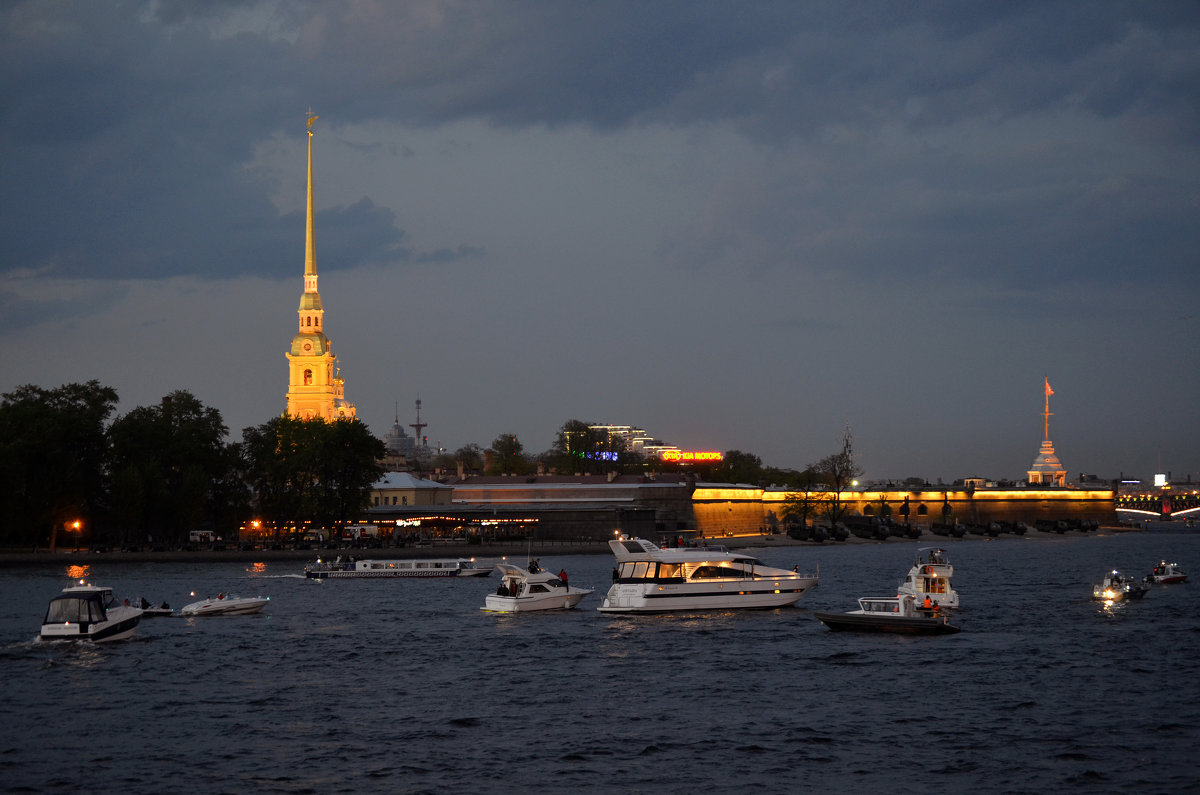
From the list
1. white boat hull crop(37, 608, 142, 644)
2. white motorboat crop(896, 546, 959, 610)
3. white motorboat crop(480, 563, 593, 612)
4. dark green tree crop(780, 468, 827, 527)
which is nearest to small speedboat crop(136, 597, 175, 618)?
white boat hull crop(37, 608, 142, 644)

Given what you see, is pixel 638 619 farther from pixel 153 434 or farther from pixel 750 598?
pixel 153 434

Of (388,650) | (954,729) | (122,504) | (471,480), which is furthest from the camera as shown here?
(471,480)

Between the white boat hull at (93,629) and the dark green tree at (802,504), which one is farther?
the dark green tree at (802,504)

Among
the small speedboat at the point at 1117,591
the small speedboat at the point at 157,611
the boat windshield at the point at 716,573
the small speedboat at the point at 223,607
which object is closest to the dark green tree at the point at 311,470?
the small speedboat at the point at 223,607

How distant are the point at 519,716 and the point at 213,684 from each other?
36.7 feet

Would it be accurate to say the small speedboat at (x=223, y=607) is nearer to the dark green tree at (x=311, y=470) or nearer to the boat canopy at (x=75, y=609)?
the boat canopy at (x=75, y=609)

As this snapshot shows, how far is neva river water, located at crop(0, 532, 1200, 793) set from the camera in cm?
2922

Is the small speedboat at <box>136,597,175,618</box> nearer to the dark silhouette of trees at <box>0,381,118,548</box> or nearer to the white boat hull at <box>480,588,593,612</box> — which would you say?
the white boat hull at <box>480,588,593,612</box>

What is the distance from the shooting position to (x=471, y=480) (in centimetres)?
16788

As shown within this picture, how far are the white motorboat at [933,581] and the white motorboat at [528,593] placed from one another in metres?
15.8

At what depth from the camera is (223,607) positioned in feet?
200

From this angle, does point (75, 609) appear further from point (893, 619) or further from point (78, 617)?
point (893, 619)

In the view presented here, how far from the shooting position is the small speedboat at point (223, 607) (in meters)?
60.2

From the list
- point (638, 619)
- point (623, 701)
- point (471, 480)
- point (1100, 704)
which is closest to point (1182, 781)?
point (1100, 704)
